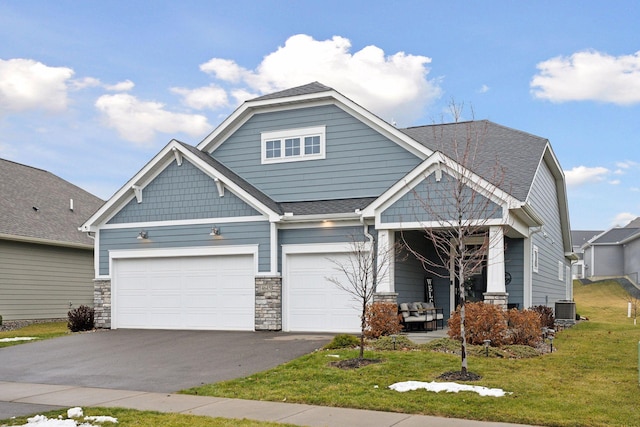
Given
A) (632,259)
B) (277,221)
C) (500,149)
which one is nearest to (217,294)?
(277,221)

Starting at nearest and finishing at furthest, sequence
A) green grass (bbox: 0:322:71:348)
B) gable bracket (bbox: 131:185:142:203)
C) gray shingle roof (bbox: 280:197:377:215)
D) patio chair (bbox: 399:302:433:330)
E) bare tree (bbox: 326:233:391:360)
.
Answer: bare tree (bbox: 326:233:391:360) < patio chair (bbox: 399:302:433:330) < gray shingle roof (bbox: 280:197:377:215) < gable bracket (bbox: 131:185:142:203) < green grass (bbox: 0:322:71:348)

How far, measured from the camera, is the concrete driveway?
11578 millimetres

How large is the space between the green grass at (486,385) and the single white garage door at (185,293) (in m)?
5.89

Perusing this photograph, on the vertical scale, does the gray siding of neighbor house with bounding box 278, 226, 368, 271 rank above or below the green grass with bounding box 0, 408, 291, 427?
above

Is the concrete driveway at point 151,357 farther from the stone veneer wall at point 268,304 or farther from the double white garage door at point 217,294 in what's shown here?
the double white garage door at point 217,294

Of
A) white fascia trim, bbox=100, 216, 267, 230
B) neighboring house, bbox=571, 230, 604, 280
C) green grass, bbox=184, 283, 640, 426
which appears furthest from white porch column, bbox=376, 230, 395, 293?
neighboring house, bbox=571, 230, 604, 280

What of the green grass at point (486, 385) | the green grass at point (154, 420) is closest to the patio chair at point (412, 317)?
the green grass at point (486, 385)

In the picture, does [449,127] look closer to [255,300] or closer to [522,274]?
[522,274]

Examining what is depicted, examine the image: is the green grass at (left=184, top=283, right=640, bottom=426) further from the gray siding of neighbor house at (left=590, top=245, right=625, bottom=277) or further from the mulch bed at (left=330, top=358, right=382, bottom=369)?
the gray siding of neighbor house at (left=590, top=245, right=625, bottom=277)

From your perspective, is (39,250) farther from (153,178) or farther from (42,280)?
(153,178)

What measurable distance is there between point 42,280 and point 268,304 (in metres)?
11.4

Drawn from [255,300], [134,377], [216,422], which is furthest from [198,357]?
[216,422]

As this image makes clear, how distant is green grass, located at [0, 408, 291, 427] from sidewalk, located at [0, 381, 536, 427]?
0.28 metres

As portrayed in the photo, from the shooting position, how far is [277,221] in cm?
1806
